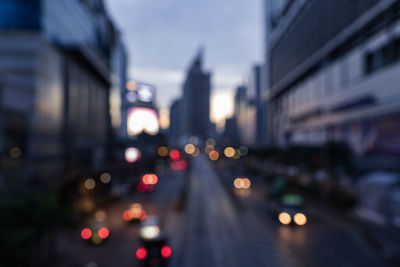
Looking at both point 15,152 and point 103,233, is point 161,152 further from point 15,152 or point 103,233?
point 103,233

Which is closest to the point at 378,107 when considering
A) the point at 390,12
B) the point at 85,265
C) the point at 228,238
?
the point at 390,12

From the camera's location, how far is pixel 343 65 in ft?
135

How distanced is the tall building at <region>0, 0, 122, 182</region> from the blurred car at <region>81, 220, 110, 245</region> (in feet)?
27.4

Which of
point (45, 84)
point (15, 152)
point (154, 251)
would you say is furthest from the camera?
point (45, 84)

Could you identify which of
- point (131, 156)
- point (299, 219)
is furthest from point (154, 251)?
point (131, 156)

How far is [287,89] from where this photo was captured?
64.9m

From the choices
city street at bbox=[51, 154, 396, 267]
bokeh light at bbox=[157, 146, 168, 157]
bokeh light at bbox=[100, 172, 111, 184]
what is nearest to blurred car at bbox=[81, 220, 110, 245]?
city street at bbox=[51, 154, 396, 267]

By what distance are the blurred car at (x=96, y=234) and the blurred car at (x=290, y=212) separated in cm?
1356

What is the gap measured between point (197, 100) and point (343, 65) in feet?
451

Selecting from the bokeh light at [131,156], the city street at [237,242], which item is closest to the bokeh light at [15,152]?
the city street at [237,242]

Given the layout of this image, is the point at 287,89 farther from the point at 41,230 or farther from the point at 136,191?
the point at 41,230

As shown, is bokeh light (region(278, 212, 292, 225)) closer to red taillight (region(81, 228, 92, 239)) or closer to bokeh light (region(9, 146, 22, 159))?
red taillight (region(81, 228, 92, 239))

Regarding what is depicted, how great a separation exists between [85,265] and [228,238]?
927 cm

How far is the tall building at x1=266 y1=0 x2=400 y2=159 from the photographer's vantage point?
27620mm
